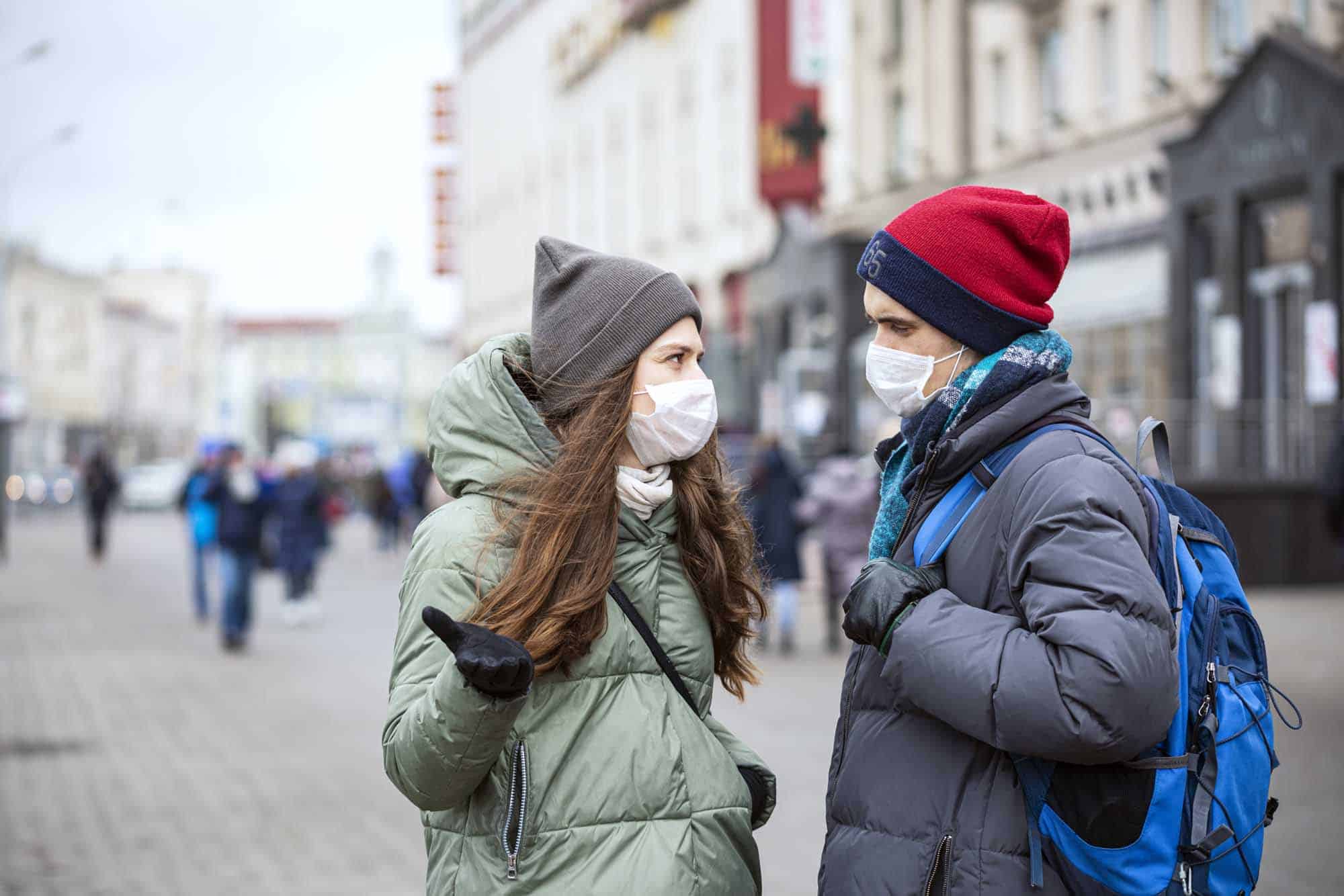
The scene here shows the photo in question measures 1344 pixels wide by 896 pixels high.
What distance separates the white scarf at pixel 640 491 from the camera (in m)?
2.85

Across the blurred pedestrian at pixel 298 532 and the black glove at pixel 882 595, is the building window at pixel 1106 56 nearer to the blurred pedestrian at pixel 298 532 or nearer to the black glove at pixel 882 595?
the blurred pedestrian at pixel 298 532

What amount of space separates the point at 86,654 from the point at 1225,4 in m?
15.8

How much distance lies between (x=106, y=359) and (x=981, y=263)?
100 metres

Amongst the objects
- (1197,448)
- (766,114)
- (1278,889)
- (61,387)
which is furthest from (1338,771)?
(61,387)

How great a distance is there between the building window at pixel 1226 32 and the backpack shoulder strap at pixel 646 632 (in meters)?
18.7

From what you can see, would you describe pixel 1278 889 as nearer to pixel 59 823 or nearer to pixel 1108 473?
pixel 1108 473

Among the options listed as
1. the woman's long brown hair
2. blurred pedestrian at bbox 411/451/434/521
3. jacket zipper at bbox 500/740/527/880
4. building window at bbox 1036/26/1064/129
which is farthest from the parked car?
jacket zipper at bbox 500/740/527/880

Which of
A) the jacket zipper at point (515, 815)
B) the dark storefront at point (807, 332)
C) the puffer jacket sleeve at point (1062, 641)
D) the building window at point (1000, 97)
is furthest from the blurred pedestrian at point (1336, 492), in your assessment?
the building window at point (1000, 97)

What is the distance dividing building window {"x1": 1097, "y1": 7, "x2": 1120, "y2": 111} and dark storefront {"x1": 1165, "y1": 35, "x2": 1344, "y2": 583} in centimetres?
355

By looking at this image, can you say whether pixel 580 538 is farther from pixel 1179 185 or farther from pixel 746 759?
pixel 1179 185

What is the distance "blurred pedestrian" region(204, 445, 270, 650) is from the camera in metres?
14.9

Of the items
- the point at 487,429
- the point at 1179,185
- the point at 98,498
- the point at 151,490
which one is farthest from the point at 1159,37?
the point at 151,490

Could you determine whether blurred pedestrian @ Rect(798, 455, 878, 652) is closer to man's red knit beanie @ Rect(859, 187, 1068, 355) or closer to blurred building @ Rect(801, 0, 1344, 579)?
blurred building @ Rect(801, 0, 1344, 579)

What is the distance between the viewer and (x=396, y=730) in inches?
105
